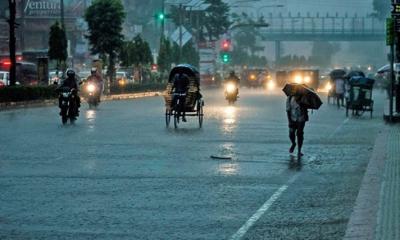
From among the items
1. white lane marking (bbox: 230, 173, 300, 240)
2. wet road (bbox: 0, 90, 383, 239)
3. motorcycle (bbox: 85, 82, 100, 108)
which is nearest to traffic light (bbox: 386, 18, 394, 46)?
wet road (bbox: 0, 90, 383, 239)

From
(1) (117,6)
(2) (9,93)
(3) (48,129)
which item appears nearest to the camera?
(3) (48,129)

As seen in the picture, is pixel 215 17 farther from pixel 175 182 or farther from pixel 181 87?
pixel 175 182

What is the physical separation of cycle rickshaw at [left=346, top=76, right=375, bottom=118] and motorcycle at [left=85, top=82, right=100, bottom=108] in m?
11.1

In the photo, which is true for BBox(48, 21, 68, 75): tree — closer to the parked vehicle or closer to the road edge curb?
the parked vehicle

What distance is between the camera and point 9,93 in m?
44.1

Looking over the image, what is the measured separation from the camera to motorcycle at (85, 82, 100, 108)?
43.8 m

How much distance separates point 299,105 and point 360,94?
17.9 meters

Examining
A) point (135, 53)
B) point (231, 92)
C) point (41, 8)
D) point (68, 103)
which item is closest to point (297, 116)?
point (68, 103)

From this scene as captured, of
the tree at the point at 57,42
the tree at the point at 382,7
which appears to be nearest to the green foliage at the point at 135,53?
the tree at the point at 57,42

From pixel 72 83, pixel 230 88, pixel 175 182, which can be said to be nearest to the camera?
pixel 175 182

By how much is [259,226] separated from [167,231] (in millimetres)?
1029

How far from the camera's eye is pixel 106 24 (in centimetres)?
7081

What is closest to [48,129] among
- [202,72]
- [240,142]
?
[240,142]

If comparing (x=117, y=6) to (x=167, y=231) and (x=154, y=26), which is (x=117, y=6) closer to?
(x=167, y=231)
